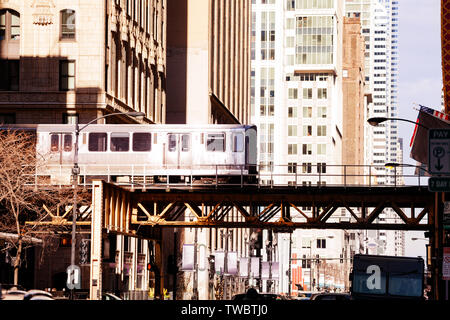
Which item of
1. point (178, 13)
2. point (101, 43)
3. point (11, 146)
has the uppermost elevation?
point (178, 13)

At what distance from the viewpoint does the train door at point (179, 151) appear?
65.3 m

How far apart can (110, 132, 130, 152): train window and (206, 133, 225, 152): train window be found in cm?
547

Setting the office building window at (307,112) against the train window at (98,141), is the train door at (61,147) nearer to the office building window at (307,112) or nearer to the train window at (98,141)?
the train window at (98,141)

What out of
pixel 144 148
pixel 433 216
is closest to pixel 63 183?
pixel 144 148

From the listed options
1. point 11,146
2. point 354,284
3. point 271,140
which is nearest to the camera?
point 354,284

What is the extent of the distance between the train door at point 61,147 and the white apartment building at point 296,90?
118201mm


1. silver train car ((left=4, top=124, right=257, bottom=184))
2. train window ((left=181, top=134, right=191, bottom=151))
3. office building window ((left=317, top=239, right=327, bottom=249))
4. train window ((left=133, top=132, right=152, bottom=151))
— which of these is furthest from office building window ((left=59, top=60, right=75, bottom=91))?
office building window ((left=317, top=239, right=327, bottom=249))

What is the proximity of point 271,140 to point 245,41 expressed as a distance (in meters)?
34.8

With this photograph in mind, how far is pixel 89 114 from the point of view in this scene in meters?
71.6

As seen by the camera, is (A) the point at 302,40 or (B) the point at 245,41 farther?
(A) the point at 302,40

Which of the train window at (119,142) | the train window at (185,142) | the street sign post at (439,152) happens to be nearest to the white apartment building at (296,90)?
→ the train window at (185,142)

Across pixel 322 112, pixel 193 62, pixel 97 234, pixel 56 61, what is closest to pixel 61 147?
pixel 56 61

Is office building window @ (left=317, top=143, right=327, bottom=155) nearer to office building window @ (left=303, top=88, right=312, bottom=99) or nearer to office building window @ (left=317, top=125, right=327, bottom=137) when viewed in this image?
office building window @ (left=317, top=125, right=327, bottom=137)
